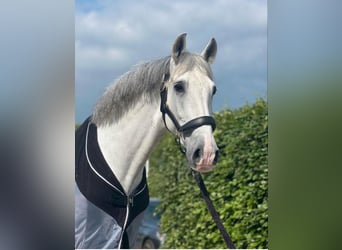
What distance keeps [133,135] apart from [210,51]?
0.76 m

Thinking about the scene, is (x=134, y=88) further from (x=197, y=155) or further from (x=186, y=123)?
(x=197, y=155)

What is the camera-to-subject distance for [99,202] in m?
3.48

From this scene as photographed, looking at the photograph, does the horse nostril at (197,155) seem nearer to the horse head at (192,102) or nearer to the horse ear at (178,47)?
the horse head at (192,102)

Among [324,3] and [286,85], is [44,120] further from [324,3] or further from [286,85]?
[324,3]

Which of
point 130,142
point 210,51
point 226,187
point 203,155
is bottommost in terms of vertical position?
point 226,187

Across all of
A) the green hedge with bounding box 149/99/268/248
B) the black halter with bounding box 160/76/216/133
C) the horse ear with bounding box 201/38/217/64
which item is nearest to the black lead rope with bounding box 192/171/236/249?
the green hedge with bounding box 149/99/268/248

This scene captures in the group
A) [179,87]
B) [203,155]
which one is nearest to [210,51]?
[179,87]

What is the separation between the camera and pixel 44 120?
3223 mm

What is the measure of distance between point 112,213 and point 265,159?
1087 millimetres

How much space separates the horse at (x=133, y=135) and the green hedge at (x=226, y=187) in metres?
0.09

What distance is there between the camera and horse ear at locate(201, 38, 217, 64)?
11.3ft

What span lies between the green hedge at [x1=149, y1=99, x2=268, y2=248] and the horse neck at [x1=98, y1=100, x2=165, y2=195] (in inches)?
3.2

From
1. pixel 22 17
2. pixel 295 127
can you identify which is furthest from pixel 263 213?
pixel 22 17

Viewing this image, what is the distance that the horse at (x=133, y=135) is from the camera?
3.40 metres
